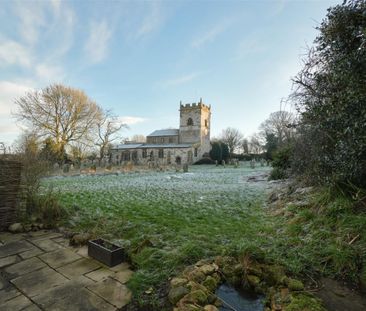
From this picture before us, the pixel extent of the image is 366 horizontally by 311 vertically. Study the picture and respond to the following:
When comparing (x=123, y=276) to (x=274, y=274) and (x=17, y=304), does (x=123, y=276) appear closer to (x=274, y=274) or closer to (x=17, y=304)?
(x=17, y=304)

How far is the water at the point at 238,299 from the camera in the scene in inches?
66.6

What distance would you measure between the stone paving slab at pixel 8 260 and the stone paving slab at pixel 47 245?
1.08 ft

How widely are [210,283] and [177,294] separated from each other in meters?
0.36

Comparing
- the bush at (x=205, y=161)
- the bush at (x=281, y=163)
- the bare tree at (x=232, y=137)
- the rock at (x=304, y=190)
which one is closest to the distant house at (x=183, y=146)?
the bush at (x=205, y=161)

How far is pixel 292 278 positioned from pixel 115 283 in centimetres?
177

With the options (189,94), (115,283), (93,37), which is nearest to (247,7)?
(93,37)

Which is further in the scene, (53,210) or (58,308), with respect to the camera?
(53,210)

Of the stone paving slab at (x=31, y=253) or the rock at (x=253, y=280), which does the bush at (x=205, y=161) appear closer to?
the stone paving slab at (x=31, y=253)

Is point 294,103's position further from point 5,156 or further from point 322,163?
point 5,156

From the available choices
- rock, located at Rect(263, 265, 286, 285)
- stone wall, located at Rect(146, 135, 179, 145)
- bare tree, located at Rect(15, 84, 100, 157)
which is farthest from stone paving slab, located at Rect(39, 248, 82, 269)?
stone wall, located at Rect(146, 135, 179, 145)

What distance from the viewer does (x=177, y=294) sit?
5.53 ft

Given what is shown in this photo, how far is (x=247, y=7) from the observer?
21.8ft

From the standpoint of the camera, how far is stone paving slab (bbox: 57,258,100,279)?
2209 millimetres

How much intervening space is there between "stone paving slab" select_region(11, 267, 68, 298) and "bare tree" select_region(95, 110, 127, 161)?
87.8 ft
